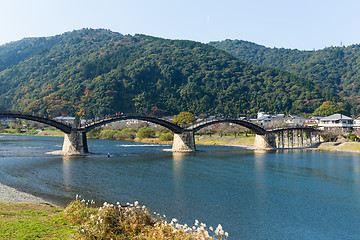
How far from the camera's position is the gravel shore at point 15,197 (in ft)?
73.6

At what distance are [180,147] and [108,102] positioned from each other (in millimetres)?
81167

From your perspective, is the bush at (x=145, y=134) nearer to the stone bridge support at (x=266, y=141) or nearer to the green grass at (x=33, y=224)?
the stone bridge support at (x=266, y=141)

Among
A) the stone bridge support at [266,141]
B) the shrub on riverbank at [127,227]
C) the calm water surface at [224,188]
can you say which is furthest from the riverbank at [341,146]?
the shrub on riverbank at [127,227]

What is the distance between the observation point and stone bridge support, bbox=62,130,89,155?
52.4 metres

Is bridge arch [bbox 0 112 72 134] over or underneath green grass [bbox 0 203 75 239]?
over

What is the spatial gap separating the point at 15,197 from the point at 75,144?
29.8 metres

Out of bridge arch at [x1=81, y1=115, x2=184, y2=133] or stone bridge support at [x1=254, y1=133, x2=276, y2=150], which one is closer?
bridge arch at [x1=81, y1=115, x2=184, y2=133]

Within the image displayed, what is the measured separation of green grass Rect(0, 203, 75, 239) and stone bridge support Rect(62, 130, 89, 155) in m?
34.4

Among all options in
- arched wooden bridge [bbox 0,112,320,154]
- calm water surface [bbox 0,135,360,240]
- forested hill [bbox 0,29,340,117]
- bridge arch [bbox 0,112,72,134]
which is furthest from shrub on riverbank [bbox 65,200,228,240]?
forested hill [bbox 0,29,340,117]

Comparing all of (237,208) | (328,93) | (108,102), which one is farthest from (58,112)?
(237,208)

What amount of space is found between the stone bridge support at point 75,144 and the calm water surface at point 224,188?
169 inches

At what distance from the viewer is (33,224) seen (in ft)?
47.1

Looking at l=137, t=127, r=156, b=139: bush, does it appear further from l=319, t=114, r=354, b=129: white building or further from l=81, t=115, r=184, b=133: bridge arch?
l=319, t=114, r=354, b=129: white building

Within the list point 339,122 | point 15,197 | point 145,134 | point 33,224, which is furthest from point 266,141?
point 33,224
